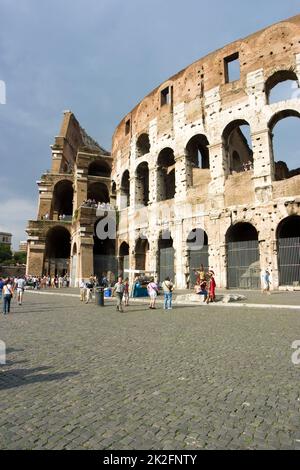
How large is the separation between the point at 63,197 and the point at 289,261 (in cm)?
2644

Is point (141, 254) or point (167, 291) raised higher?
point (141, 254)

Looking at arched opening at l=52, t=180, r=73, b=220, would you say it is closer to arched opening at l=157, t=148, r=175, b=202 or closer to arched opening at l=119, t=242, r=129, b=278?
arched opening at l=119, t=242, r=129, b=278

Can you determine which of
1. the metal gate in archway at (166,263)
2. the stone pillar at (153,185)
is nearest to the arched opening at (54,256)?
the stone pillar at (153,185)

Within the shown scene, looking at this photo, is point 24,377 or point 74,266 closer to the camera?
point 24,377

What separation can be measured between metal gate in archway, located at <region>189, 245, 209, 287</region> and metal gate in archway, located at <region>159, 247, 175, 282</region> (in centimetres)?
141

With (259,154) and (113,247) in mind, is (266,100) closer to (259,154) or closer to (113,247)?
(259,154)

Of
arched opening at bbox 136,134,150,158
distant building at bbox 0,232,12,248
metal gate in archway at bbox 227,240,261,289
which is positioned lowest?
metal gate in archway at bbox 227,240,261,289

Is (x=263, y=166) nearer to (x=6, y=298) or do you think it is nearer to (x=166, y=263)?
(x=166, y=263)

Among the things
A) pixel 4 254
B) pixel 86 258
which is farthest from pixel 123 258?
pixel 4 254

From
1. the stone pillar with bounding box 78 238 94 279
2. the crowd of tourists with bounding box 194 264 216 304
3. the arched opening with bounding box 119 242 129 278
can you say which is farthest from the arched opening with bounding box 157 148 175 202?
the crowd of tourists with bounding box 194 264 216 304

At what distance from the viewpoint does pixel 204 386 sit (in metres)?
3.23

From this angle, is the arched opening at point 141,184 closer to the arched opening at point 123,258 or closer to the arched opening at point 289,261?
the arched opening at point 123,258

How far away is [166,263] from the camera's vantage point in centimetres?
2052

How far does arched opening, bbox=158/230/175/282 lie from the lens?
66.0 ft
